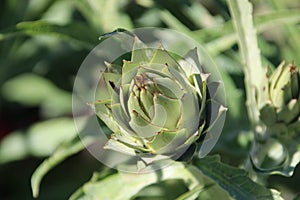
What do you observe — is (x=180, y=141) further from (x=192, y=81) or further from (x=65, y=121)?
(x=65, y=121)

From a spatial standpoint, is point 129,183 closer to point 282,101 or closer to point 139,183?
point 139,183

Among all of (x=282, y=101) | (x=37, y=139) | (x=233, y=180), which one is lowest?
(x=37, y=139)

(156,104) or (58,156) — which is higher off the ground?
(156,104)

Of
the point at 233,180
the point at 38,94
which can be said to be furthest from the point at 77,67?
the point at 233,180

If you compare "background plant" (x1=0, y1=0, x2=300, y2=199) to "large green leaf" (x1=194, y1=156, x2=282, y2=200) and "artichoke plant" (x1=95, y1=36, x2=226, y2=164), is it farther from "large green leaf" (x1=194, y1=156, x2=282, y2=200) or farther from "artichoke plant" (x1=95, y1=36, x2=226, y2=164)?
"artichoke plant" (x1=95, y1=36, x2=226, y2=164)

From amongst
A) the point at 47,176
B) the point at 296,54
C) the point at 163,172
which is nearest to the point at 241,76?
the point at 296,54
